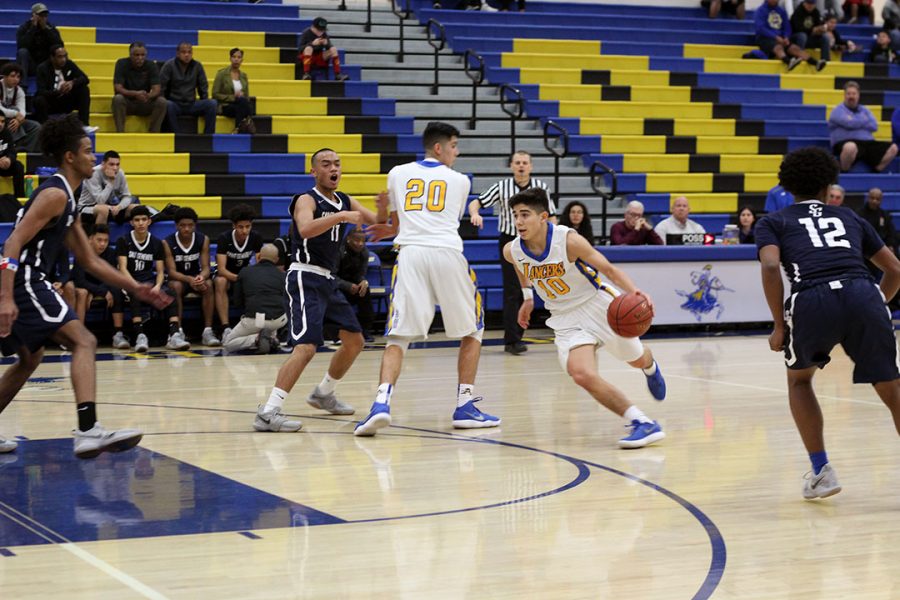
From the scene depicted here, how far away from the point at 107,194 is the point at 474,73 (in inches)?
246

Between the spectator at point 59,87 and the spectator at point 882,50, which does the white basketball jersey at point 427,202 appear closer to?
the spectator at point 59,87

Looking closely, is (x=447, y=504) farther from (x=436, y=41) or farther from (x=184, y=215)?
(x=436, y=41)

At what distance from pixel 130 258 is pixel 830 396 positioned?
6551 mm

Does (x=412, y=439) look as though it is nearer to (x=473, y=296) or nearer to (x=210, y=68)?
(x=473, y=296)

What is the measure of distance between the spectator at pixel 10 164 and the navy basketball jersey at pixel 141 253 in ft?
4.70

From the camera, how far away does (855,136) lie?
56.4 feet

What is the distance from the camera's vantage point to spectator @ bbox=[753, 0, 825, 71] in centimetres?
1936

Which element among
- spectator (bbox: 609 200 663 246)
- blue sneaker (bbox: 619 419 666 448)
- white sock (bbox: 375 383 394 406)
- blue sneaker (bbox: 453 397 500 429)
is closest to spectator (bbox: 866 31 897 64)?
spectator (bbox: 609 200 663 246)

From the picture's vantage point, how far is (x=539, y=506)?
5266mm

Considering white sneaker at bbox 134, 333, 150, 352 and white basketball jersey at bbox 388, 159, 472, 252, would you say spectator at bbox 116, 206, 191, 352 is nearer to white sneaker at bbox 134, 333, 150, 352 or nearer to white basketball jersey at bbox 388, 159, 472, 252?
white sneaker at bbox 134, 333, 150, 352

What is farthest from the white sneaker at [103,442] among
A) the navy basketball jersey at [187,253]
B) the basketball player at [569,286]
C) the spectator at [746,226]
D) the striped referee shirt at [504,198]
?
the spectator at [746,226]

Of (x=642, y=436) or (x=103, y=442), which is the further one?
(x=642, y=436)

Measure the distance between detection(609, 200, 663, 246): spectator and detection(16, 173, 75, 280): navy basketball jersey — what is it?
8628 millimetres

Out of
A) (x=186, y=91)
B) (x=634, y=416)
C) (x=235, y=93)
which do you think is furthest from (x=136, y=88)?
(x=634, y=416)
